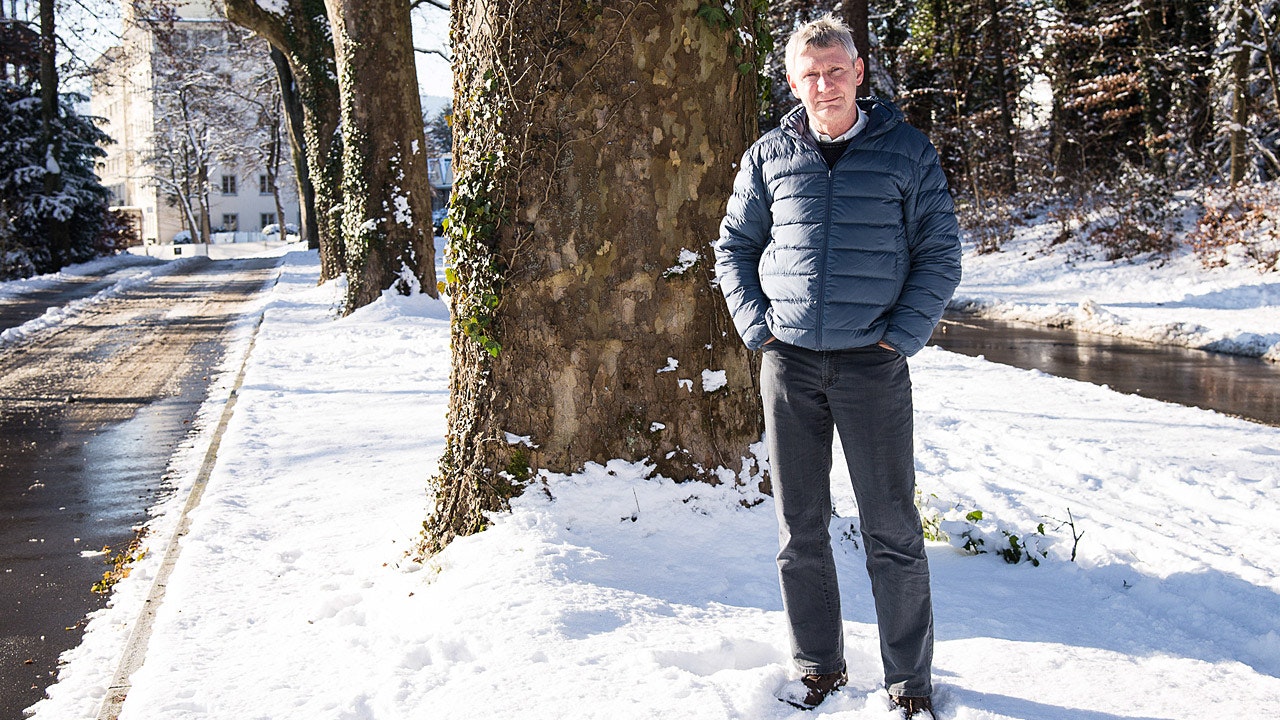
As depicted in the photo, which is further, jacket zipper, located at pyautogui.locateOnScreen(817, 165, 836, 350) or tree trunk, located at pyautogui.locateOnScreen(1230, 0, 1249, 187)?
tree trunk, located at pyautogui.locateOnScreen(1230, 0, 1249, 187)

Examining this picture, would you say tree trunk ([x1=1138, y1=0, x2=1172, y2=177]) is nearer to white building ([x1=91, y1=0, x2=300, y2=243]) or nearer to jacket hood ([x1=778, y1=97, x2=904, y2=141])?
white building ([x1=91, y1=0, x2=300, y2=243])

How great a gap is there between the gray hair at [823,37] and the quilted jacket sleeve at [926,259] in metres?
0.38

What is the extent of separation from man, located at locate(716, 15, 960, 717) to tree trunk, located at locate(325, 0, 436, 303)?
446 inches

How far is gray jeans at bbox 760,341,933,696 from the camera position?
301 centimetres

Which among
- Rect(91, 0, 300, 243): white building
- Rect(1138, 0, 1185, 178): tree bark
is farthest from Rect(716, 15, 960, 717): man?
Rect(1138, 0, 1185, 178): tree bark

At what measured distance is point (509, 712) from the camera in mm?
3104

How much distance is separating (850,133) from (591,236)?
5.03 ft

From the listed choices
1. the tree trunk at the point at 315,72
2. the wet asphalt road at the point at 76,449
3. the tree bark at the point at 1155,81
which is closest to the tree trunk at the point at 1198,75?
the tree bark at the point at 1155,81

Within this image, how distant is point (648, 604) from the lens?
3801 mm

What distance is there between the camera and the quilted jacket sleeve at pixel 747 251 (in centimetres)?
313

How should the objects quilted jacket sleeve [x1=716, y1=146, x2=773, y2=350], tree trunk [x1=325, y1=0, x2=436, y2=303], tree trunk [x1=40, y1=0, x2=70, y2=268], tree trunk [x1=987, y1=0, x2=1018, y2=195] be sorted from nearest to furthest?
quilted jacket sleeve [x1=716, y1=146, x2=773, y2=350] < tree trunk [x1=325, y1=0, x2=436, y2=303] < tree trunk [x1=987, y1=0, x2=1018, y2=195] < tree trunk [x1=40, y1=0, x2=70, y2=268]

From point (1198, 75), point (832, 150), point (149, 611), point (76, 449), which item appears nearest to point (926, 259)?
point (832, 150)

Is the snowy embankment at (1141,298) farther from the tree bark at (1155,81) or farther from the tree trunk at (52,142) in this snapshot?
the tree trunk at (52,142)

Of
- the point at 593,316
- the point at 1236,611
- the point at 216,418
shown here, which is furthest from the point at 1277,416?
the point at 216,418
